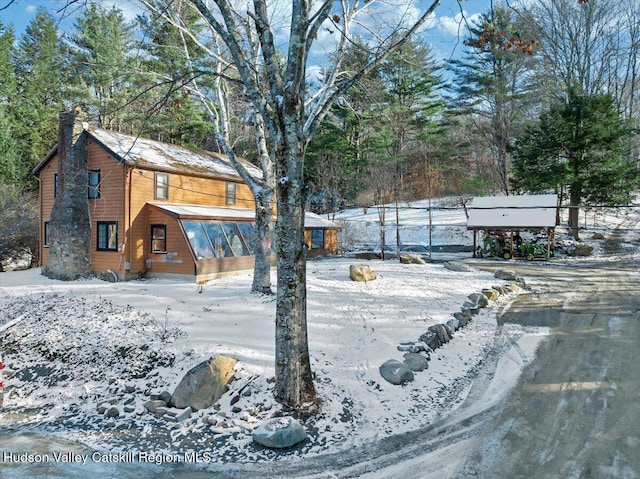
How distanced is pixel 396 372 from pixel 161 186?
40.2 ft

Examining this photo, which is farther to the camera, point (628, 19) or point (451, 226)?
point (451, 226)

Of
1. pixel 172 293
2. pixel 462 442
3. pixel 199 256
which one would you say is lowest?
pixel 462 442

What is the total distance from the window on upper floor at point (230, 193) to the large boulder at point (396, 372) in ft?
44.0

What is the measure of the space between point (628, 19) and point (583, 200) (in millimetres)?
10749

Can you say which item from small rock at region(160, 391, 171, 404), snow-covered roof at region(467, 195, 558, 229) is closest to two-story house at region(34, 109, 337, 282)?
small rock at region(160, 391, 171, 404)

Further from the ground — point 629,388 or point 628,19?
point 628,19

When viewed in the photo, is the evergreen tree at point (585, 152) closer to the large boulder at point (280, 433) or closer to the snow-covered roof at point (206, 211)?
the snow-covered roof at point (206, 211)

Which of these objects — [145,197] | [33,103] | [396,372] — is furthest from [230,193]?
[33,103]

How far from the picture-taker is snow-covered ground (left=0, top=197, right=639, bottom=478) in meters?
4.38

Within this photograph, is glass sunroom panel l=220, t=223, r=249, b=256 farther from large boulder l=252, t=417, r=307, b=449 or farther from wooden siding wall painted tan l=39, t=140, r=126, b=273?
large boulder l=252, t=417, r=307, b=449

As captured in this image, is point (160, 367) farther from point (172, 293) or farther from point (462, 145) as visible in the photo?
point (462, 145)

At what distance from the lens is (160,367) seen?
230 inches

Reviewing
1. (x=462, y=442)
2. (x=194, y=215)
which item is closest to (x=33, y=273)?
(x=194, y=215)

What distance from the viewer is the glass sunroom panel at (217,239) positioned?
13875mm
